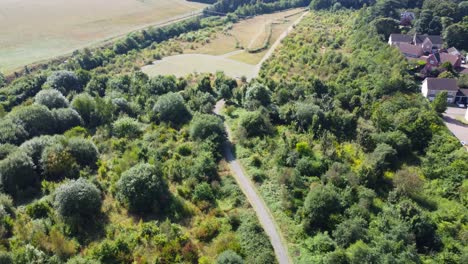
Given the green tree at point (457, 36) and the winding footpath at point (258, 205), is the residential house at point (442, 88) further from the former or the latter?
the winding footpath at point (258, 205)

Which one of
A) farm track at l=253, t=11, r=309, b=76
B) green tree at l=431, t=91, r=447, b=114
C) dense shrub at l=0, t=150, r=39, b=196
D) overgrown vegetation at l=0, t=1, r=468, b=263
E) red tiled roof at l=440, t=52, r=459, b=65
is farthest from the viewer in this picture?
farm track at l=253, t=11, r=309, b=76

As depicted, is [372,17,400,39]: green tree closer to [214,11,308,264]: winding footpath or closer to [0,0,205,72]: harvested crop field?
[214,11,308,264]: winding footpath

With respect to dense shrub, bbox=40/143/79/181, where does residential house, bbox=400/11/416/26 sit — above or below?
above

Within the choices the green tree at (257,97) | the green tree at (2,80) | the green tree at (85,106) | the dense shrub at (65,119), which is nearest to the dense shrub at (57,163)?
the dense shrub at (65,119)

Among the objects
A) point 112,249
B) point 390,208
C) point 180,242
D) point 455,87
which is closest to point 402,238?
point 390,208

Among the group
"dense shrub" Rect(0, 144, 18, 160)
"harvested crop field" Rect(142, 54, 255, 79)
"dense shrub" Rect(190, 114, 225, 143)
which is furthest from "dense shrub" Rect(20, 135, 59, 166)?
"harvested crop field" Rect(142, 54, 255, 79)

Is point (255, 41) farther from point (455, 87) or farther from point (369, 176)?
point (369, 176)
